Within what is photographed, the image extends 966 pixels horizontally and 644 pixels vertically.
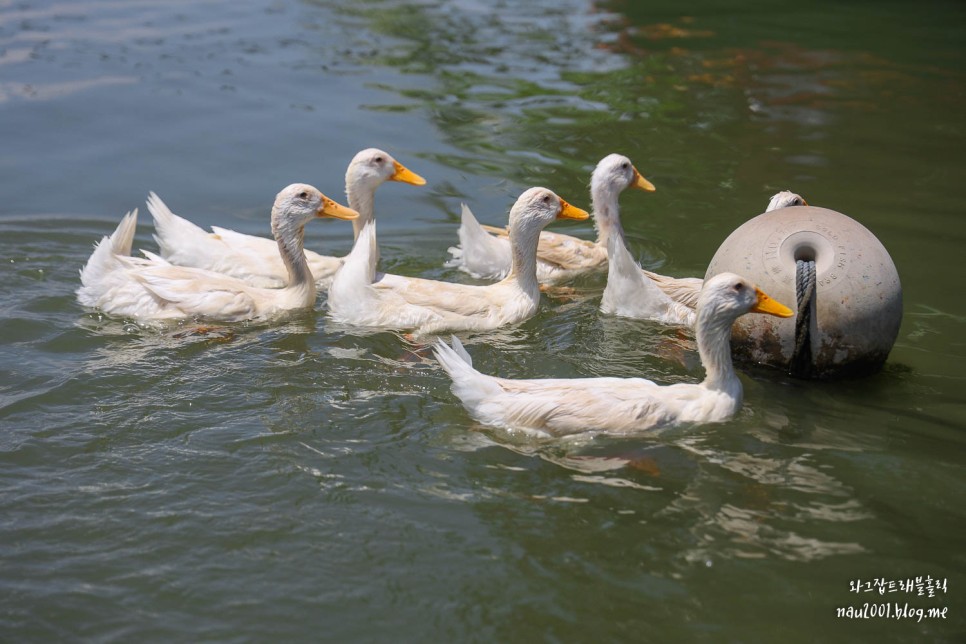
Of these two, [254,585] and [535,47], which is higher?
[535,47]

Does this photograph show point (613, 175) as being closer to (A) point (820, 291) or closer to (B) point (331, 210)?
(B) point (331, 210)

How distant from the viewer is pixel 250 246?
8.89 metres

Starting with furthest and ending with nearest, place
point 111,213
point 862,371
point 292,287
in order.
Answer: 1. point 111,213
2. point 292,287
3. point 862,371

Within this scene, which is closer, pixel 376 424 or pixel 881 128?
pixel 376 424

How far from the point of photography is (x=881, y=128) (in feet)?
41.5

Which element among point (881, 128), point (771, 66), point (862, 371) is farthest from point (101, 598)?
point (771, 66)

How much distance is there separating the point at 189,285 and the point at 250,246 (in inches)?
45.7

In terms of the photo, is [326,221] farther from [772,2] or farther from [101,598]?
[772,2]

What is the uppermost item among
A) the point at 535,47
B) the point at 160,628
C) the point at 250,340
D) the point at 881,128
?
the point at 535,47

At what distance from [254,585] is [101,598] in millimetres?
672

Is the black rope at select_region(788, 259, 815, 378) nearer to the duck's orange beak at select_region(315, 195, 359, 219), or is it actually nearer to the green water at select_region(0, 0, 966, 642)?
the green water at select_region(0, 0, 966, 642)

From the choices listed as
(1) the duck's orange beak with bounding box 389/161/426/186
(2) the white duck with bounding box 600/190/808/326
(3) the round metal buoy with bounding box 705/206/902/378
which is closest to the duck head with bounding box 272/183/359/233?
(1) the duck's orange beak with bounding box 389/161/426/186

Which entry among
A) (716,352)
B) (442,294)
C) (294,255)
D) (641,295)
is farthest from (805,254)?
(294,255)

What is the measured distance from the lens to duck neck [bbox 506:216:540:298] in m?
8.12
